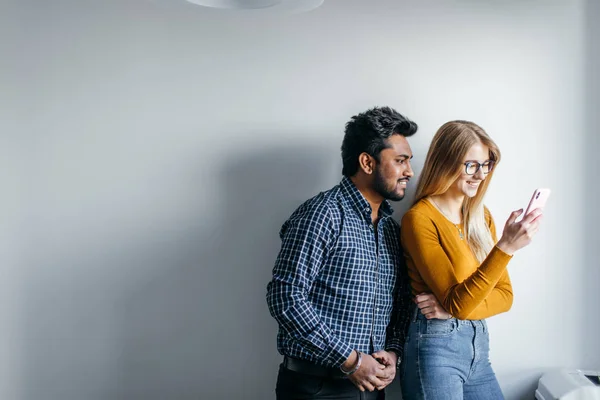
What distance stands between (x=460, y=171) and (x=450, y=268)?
12.9 inches

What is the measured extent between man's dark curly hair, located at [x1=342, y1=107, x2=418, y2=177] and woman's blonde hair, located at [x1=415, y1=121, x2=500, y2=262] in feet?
0.39

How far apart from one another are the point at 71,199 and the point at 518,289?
1.70 metres

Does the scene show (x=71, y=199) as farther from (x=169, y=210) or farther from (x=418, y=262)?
(x=418, y=262)

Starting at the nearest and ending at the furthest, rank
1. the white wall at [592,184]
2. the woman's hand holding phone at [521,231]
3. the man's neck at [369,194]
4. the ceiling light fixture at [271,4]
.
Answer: the ceiling light fixture at [271,4], the woman's hand holding phone at [521,231], the man's neck at [369,194], the white wall at [592,184]

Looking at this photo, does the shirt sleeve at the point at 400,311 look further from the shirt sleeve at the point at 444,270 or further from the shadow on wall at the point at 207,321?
the shadow on wall at the point at 207,321

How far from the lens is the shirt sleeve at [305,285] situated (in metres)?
1.72

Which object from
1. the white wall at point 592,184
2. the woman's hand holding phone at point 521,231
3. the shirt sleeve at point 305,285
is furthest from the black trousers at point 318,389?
→ the white wall at point 592,184

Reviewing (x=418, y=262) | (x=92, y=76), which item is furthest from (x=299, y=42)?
(x=418, y=262)

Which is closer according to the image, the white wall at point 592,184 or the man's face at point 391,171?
the man's face at point 391,171

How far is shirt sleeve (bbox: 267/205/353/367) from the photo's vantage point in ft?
5.63

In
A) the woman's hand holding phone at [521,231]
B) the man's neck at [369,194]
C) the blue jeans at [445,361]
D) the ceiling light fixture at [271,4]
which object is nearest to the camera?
the ceiling light fixture at [271,4]

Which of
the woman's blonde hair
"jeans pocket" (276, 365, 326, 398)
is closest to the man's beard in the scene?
the woman's blonde hair

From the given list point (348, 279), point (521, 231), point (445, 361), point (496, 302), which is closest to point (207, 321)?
point (348, 279)

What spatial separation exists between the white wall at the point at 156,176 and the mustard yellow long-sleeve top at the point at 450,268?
1.47 ft
